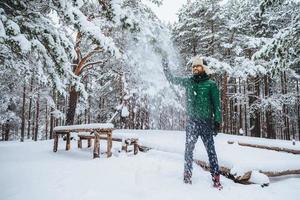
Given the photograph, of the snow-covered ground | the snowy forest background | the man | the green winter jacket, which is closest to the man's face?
the man

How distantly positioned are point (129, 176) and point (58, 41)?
3.84m

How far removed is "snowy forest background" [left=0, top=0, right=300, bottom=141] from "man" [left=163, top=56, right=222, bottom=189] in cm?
360

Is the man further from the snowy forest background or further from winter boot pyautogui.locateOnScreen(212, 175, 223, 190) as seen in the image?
the snowy forest background

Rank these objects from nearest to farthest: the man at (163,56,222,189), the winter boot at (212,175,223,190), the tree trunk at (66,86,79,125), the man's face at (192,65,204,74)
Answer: the winter boot at (212,175,223,190)
the man at (163,56,222,189)
the man's face at (192,65,204,74)
the tree trunk at (66,86,79,125)

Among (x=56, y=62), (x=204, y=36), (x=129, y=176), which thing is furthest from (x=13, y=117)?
(x=129, y=176)

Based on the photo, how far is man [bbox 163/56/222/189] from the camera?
5309 mm

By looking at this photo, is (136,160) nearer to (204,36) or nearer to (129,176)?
(129,176)

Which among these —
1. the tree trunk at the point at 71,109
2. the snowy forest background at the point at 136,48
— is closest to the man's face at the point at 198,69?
the snowy forest background at the point at 136,48

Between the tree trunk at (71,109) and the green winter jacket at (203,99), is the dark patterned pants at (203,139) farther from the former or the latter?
the tree trunk at (71,109)

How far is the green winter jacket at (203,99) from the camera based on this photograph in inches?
210

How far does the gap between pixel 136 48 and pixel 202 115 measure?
12.3 m

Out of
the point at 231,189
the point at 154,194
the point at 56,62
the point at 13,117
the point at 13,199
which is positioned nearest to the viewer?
the point at 13,199

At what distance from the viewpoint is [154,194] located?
15.0 feet

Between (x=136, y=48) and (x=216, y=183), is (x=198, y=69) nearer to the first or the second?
(x=216, y=183)
